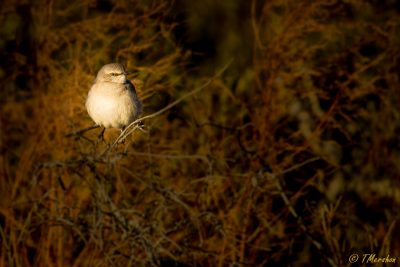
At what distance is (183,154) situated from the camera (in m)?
7.16

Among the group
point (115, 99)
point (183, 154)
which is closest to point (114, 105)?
point (115, 99)

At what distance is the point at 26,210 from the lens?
24.8 feet

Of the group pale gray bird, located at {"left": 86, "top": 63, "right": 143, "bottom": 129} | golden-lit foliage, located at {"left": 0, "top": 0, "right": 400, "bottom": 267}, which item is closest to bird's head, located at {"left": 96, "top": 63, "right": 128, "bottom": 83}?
pale gray bird, located at {"left": 86, "top": 63, "right": 143, "bottom": 129}

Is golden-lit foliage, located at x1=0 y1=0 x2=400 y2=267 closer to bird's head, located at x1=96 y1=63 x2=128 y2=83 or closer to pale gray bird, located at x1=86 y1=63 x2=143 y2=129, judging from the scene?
pale gray bird, located at x1=86 y1=63 x2=143 y2=129

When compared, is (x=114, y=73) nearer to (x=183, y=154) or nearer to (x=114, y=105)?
(x=114, y=105)

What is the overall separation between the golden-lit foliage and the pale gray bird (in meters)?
0.61

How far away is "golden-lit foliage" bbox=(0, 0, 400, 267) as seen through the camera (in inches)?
228

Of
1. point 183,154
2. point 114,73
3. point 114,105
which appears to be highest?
point 114,73

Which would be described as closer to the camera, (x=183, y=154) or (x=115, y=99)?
(x=115, y=99)

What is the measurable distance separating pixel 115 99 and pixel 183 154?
9.36 ft

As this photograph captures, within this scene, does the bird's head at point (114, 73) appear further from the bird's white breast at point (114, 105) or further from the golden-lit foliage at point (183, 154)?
the golden-lit foliage at point (183, 154)

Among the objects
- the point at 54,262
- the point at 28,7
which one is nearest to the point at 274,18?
the point at 28,7

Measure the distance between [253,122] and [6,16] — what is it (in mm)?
3330

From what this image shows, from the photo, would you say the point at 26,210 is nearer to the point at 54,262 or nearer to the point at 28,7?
the point at 54,262
